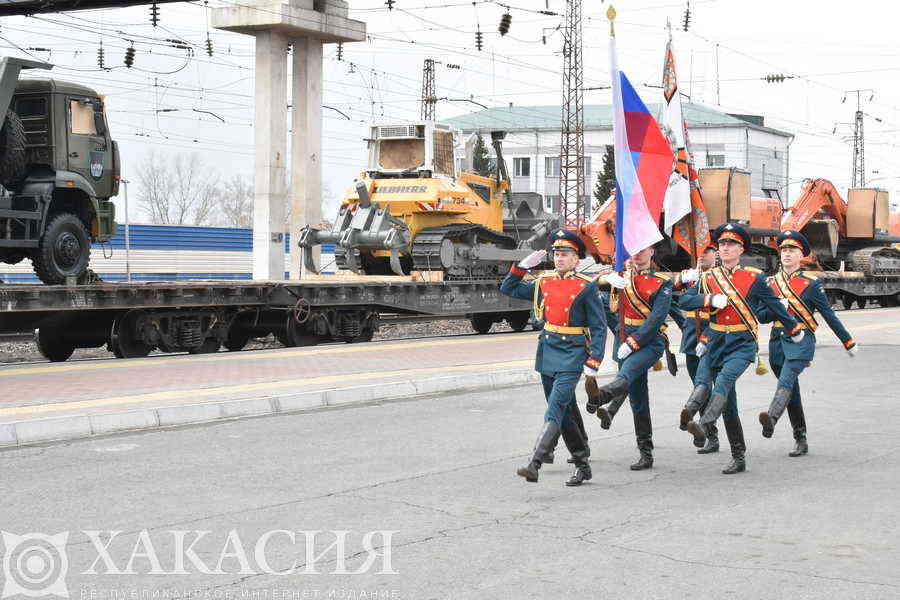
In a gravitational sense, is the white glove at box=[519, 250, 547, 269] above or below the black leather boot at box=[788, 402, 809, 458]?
above

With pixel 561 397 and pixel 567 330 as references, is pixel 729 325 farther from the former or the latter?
pixel 561 397

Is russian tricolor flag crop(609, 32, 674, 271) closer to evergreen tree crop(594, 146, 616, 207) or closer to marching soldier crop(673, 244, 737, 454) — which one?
marching soldier crop(673, 244, 737, 454)

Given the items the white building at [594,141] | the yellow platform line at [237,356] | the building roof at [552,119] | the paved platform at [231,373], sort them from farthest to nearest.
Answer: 1. the building roof at [552,119]
2. the white building at [594,141]
3. the yellow platform line at [237,356]
4. the paved platform at [231,373]

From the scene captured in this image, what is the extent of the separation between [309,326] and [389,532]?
539 inches

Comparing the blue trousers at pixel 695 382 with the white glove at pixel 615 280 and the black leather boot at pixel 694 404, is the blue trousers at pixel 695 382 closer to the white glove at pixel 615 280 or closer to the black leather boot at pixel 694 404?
the black leather boot at pixel 694 404

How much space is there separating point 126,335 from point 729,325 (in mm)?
10552

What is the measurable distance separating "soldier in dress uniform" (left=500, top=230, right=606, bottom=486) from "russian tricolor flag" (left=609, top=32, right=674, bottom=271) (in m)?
1.72

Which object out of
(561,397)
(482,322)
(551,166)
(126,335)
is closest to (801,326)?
(561,397)

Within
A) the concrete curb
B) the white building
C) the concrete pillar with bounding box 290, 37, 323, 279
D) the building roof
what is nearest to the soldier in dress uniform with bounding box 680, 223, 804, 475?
the concrete curb

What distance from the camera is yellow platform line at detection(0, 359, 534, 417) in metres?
11.3

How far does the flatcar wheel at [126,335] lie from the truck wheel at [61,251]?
89 cm

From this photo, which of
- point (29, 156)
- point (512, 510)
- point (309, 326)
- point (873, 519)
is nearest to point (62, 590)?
point (512, 510)

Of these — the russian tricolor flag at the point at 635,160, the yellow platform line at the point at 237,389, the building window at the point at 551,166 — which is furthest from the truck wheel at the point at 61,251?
the building window at the point at 551,166

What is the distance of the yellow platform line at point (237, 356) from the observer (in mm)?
14789
